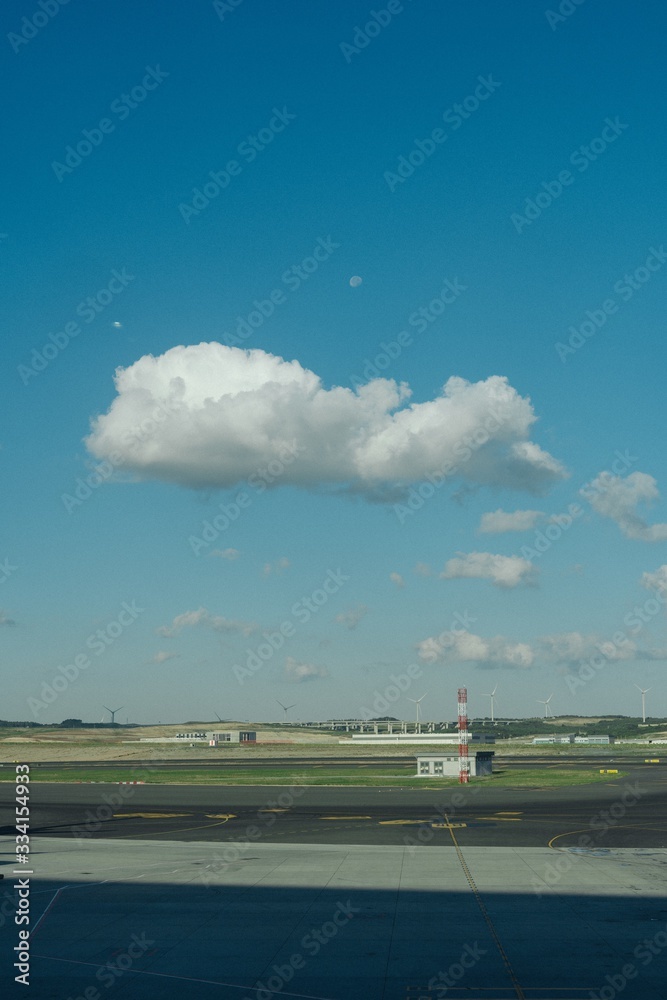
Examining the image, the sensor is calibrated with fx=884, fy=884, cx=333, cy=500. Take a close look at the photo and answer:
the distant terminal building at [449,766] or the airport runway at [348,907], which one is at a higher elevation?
the airport runway at [348,907]

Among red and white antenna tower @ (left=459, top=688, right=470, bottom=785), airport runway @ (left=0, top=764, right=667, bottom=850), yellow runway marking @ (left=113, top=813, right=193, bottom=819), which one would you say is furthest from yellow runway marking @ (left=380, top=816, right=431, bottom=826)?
red and white antenna tower @ (left=459, top=688, right=470, bottom=785)

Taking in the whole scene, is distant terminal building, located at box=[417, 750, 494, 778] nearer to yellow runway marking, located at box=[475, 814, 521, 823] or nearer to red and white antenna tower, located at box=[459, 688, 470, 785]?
red and white antenna tower, located at box=[459, 688, 470, 785]

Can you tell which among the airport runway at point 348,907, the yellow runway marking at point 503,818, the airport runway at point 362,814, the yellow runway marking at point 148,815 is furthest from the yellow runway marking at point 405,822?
the yellow runway marking at point 148,815

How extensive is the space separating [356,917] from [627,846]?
23693 millimetres

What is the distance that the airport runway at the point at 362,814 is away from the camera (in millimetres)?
52406

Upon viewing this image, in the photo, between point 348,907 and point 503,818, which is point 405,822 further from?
point 348,907

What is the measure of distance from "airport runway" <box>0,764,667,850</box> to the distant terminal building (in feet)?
38.0

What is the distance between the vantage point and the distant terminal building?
108 metres

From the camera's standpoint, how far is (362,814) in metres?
66.2

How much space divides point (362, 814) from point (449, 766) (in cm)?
4793

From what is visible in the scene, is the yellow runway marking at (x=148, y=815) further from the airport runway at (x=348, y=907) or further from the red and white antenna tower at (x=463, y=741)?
the red and white antenna tower at (x=463, y=741)

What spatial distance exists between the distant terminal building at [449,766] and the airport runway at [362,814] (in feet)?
38.0

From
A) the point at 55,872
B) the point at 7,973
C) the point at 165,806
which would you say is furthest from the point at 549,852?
the point at 165,806

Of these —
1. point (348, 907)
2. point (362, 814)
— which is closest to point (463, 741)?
point (362, 814)
